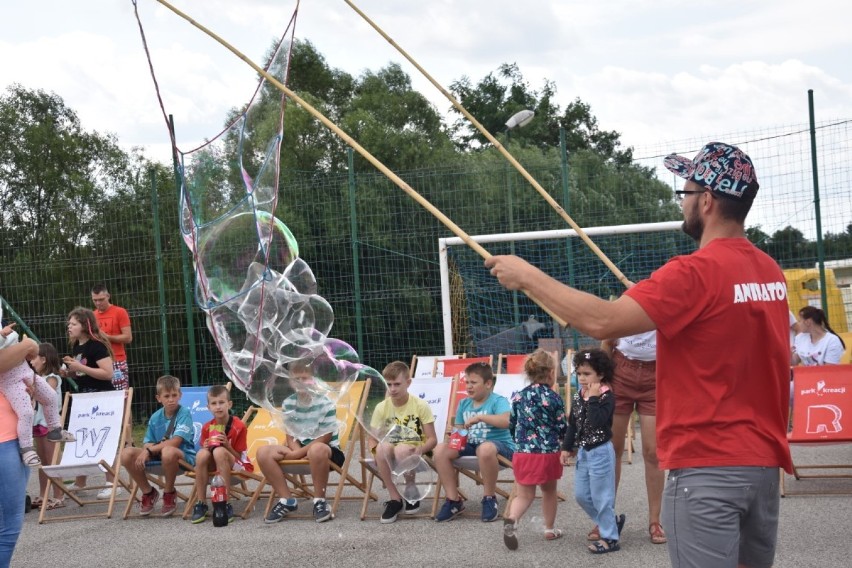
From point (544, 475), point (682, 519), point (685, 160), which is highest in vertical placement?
point (685, 160)

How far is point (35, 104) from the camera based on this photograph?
3250 centimetres

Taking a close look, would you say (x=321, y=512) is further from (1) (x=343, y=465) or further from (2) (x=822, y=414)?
(2) (x=822, y=414)

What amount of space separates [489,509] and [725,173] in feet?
15.8

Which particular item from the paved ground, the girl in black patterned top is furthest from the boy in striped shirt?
the girl in black patterned top

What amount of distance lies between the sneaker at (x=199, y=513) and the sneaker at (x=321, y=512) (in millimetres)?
991

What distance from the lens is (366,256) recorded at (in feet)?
43.2

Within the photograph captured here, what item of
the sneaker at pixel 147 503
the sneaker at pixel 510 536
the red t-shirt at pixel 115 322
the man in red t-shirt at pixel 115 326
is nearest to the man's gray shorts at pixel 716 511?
the sneaker at pixel 510 536

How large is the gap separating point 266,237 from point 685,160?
3.56m

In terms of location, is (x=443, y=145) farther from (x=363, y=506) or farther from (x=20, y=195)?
(x=363, y=506)

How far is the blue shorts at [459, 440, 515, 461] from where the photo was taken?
760cm

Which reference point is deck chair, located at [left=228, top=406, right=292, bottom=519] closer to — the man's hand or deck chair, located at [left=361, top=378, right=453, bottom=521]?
deck chair, located at [left=361, top=378, right=453, bottom=521]

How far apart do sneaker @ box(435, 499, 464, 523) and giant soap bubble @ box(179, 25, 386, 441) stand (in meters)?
0.98

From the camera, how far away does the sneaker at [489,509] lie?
7.39m

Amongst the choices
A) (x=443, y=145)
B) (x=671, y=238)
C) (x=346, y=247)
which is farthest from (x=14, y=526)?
(x=443, y=145)
